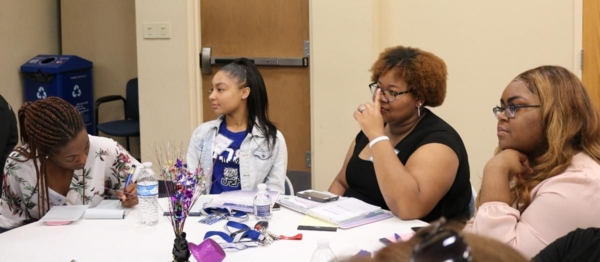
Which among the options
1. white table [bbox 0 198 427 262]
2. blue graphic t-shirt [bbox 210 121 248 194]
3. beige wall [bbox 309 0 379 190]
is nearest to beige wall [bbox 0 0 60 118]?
beige wall [bbox 309 0 379 190]

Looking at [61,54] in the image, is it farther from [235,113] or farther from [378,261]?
[378,261]

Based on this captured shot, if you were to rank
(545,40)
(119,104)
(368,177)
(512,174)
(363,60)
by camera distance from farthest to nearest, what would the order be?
(119,104) → (363,60) → (545,40) → (368,177) → (512,174)

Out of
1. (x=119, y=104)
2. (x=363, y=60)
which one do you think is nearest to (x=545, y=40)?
→ (x=363, y=60)

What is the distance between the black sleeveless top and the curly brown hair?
3.5 inches

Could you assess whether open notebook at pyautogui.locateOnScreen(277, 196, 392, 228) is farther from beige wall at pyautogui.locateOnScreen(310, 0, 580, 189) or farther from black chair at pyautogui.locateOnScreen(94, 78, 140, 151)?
black chair at pyautogui.locateOnScreen(94, 78, 140, 151)

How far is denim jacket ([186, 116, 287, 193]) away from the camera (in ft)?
11.0

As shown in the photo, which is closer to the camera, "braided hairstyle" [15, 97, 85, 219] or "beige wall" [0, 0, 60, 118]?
"braided hairstyle" [15, 97, 85, 219]

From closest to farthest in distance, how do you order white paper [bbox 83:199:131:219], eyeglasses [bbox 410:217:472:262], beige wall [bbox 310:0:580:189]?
eyeglasses [bbox 410:217:472:262] → white paper [bbox 83:199:131:219] → beige wall [bbox 310:0:580:189]

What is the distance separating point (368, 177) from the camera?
9.49 feet

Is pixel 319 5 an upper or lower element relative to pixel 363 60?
upper

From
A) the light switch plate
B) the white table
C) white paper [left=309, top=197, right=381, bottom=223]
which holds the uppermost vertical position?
→ the light switch plate

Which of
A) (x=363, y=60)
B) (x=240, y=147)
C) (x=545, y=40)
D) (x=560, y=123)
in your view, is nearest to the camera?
(x=560, y=123)

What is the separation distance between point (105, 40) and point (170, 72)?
1199 mm

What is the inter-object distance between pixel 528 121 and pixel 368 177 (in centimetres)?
80
